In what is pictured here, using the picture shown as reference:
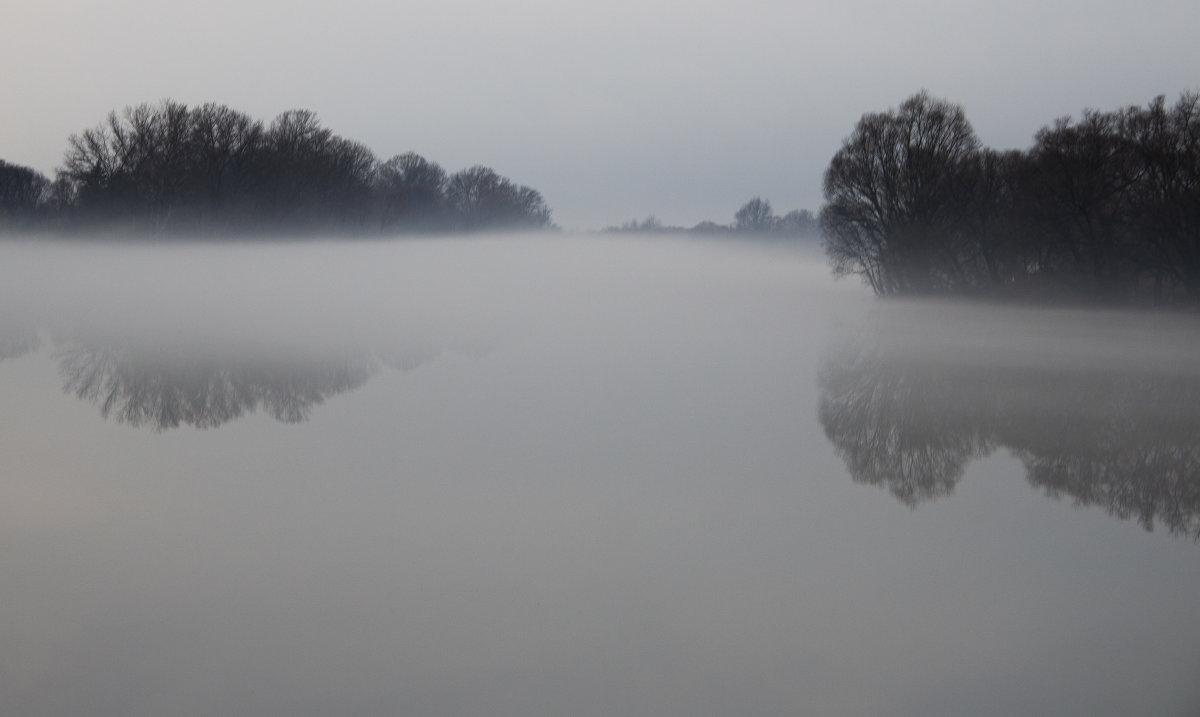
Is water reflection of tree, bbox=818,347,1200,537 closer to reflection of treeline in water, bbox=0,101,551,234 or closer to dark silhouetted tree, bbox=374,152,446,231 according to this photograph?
reflection of treeline in water, bbox=0,101,551,234

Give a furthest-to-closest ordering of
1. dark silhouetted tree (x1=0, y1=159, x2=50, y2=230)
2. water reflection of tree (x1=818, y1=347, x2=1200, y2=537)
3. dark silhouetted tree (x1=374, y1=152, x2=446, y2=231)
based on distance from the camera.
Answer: dark silhouetted tree (x1=374, y1=152, x2=446, y2=231) → dark silhouetted tree (x1=0, y1=159, x2=50, y2=230) → water reflection of tree (x1=818, y1=347, x2=1200, y2=537)

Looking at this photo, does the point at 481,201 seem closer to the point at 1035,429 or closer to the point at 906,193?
the point at 906,193

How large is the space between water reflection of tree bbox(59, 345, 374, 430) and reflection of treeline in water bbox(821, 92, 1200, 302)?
92.8 ft

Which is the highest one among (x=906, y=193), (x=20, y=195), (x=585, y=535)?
(x=906, y=193)

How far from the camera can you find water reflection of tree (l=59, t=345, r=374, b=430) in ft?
42.3

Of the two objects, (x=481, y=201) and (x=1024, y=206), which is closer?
(x=1024, y=206)

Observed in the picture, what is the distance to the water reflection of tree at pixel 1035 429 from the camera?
33.3 ft

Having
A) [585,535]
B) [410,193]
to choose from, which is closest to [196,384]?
[585,535]

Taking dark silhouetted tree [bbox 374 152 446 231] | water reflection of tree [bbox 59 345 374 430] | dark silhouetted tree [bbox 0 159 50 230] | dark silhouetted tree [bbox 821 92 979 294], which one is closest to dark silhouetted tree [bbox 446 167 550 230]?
dark silhouetted tree [bbox 374 152 446 231]

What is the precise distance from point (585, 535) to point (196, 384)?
31.4 feet

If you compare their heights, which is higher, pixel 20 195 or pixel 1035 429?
pixel 20 195

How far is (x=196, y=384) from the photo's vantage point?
15102mm

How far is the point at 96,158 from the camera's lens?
180ft

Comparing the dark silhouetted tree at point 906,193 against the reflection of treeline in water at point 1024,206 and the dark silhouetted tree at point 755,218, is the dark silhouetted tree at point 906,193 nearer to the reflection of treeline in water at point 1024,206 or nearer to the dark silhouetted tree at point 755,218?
the reflection of treeline in water at point 1024,206
